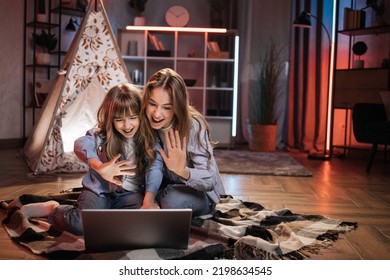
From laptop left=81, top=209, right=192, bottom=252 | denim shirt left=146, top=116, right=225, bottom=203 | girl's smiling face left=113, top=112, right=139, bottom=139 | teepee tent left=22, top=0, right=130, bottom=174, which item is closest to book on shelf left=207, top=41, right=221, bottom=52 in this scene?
teepee tent left=22, top=0, right=130, bottom=174

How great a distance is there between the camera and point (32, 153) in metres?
3.08

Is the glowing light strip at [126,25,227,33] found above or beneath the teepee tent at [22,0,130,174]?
above

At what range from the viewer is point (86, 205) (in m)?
1.49

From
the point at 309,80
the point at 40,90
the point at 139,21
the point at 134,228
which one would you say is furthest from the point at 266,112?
the point at 134,228

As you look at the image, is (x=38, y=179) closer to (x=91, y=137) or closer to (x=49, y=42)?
(x=91, y=137)

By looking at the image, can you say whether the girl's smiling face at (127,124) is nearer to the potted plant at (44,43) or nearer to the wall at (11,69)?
the wall at (11,69)

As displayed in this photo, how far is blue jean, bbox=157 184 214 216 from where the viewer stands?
1.63 meters

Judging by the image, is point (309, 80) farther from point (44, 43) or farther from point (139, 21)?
point (44, 43)

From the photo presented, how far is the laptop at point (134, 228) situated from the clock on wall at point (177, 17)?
371 centimetres

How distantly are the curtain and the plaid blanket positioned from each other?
2.93 m

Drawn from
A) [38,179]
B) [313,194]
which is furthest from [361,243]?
[38,179]

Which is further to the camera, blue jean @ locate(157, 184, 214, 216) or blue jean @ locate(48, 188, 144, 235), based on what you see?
blue jean @ locate(157, 184, 214, 216)

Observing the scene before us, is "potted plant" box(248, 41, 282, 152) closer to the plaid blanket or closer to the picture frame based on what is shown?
the picture frame

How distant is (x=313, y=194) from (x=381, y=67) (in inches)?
72.0
